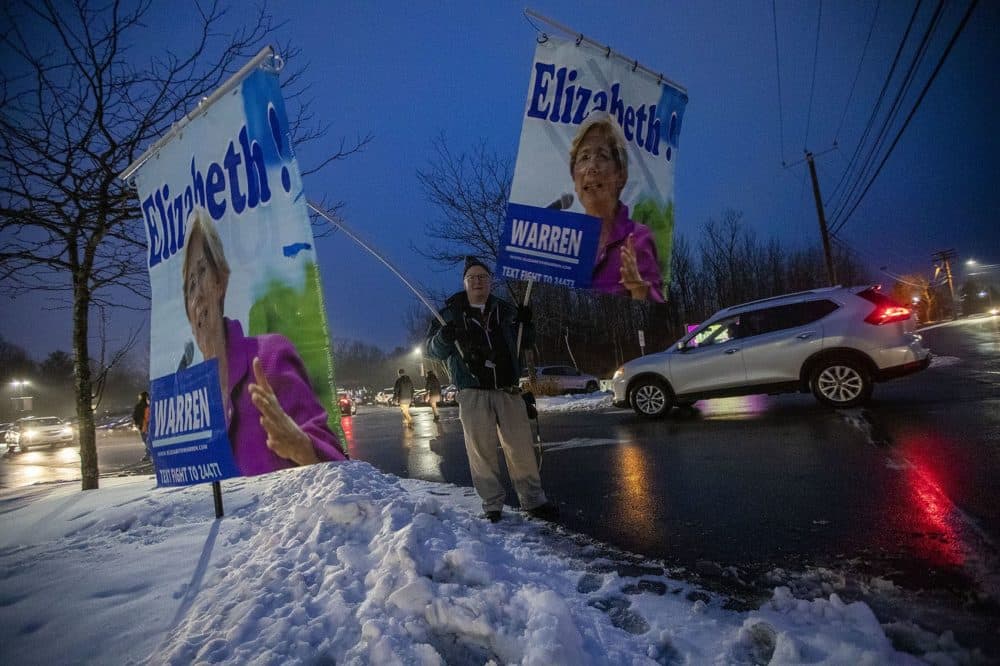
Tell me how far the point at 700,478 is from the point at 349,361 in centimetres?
10419

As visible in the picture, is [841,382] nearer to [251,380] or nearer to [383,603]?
[383,603]

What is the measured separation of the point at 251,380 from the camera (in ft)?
7.91

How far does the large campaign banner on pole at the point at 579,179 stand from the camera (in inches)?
173

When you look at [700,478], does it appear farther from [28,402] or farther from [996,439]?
[28,402]

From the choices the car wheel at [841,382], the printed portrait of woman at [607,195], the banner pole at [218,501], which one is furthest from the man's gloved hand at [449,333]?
the car wheel at [841,382]

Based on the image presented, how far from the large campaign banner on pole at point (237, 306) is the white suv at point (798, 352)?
739cm

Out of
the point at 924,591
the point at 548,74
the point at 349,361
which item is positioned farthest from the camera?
the point at 349,361

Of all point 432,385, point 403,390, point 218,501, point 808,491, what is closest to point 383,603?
point 218,501

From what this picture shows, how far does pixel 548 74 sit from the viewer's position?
14.5 ft

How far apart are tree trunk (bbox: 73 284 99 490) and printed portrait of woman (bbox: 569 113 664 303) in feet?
19.3

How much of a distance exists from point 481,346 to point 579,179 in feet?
6.30

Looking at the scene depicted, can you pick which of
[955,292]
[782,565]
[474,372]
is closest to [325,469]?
[474,372]

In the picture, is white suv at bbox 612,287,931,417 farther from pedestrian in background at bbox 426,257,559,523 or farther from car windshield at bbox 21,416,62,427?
car windshield at bbox 21,416,62,427

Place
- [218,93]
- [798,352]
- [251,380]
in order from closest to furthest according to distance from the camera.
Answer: [251,380], [218,93], [798,352]
